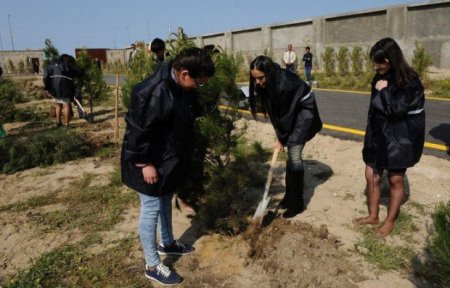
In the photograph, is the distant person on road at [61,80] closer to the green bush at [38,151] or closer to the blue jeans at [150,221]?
the green bush at [38,151]

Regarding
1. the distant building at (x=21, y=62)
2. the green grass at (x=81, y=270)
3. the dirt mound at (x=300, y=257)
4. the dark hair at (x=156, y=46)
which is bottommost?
the green grass at (x=81, y=270)

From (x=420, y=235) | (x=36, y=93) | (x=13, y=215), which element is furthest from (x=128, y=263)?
(x=36, y=93)

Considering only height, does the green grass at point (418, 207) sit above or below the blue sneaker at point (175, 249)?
above

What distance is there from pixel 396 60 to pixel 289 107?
0.91 m

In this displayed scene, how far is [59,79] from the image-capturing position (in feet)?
25.8

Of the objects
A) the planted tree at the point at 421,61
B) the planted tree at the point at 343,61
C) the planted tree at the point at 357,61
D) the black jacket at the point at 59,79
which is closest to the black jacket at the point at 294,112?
the black jacket at the point at 59,79

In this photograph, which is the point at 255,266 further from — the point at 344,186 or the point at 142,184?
the point at 344,186

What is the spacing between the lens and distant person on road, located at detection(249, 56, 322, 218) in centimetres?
324

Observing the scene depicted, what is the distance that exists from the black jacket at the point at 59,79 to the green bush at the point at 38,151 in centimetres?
204

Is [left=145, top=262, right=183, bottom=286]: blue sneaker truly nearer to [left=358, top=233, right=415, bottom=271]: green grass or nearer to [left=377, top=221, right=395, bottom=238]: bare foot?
[left=358, top=233, right=415, bottom=271]: green grass

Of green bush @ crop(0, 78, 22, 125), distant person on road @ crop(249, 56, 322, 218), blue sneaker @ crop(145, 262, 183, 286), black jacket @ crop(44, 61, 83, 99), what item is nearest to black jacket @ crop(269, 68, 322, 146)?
distant person on road @ crop(249, 56, 322, 218)

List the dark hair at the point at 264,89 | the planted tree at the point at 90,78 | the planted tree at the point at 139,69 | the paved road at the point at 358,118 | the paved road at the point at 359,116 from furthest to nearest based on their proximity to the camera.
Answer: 1. the planted tree at the point at 90,78
2. the paved road at the point at 359,116
3. the paved road at the point at 358,118
4. the planted tree at the point at 139,69
5. the dark hair at the point at 264,89

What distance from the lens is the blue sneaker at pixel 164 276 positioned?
9.23 ft

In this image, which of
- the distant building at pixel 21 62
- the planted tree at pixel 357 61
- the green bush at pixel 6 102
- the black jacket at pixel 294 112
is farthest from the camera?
the distant building at pixel 21 62
